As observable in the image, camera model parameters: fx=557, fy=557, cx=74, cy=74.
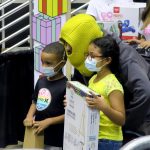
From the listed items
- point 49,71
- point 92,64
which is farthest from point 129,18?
point 92,64

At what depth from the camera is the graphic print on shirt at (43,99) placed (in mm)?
4074

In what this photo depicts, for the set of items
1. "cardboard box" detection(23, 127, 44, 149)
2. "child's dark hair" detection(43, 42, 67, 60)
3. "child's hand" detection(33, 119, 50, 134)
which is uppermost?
"child's dark hair" detection(43, 42, 67, 60)

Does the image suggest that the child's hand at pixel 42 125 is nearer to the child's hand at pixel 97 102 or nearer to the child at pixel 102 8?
the child's hand at pixel 97 102

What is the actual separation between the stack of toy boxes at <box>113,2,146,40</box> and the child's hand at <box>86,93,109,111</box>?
1.84 meters

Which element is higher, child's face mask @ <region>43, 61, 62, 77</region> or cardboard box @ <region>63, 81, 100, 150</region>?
child's face mask @ <region>43, 61, 62, 77</region>

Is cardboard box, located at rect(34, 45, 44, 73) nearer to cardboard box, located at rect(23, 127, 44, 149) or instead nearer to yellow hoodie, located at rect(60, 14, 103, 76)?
cardboard box, located at rect(23, 127, 44, 149)

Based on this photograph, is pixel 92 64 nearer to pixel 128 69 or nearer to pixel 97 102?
pixel 128 69

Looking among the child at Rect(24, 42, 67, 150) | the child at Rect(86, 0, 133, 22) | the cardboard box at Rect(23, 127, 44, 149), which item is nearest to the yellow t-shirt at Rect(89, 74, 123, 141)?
the child at Rect(24, 42, 67, 150)

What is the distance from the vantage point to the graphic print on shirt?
13.4 ft

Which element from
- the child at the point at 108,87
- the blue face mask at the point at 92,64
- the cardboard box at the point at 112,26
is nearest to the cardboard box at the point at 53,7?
the cardboard box at the point at 112,26

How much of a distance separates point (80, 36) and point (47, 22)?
1352 millimetres

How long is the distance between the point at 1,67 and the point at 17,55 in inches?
8.1

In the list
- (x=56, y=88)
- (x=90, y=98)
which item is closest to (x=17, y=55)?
(x=56, y=88)

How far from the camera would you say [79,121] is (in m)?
3.50
